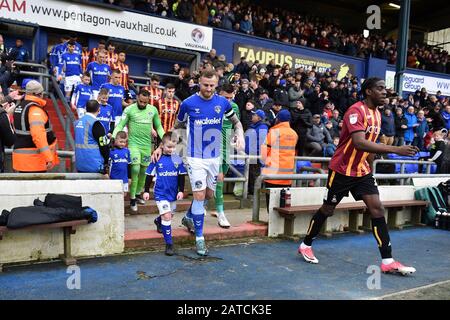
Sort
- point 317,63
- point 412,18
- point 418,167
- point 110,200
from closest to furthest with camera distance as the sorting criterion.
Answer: point 110,200 < point 418,167 < point 317,63 < point 412,18

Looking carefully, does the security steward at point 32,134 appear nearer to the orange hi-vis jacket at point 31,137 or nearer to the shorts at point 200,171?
the orange hi-vis jacket at point 31,137

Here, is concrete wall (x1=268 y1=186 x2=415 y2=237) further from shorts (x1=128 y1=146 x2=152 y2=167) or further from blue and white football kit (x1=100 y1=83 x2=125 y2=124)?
blue and white football kit (x1=100 y1=83 x2=125 y2=124)

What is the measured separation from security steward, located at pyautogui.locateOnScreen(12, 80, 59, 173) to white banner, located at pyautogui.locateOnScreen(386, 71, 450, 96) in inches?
743

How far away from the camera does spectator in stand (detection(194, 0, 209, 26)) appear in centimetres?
1555

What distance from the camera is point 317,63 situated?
742 inches

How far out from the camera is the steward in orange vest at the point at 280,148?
26.0 ft

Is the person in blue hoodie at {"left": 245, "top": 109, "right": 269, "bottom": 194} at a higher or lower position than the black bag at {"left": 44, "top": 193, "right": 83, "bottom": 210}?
higher

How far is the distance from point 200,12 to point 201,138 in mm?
11451

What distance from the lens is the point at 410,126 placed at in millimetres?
14633

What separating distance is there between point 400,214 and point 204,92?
4.95 meters

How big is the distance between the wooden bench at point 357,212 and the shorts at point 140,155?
2164mm

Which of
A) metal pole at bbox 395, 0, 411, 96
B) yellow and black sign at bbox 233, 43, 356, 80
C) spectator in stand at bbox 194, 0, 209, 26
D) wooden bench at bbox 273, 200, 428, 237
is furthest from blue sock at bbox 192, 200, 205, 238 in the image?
yellow and black sign at bbox 233, 43, 356, 80
